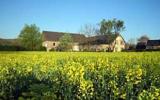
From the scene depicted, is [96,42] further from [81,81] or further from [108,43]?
[81,81]

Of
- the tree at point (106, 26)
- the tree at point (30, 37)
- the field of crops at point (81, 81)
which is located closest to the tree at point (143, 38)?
the tree at point (106, 26)

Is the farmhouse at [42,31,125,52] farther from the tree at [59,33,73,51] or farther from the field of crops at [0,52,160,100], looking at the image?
the field of crops at [0,52,160,100]

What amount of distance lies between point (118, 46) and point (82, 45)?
13441mm

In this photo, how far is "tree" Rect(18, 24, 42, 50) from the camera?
8312cm

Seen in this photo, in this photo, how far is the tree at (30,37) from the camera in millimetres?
83125

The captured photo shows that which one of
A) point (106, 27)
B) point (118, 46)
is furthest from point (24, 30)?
point (118, 46)

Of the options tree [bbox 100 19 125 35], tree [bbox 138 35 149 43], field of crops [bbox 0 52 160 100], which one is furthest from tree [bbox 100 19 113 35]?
field of crops [bbox 0 52 160 100]

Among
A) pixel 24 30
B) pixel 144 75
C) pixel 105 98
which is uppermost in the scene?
pixel 24 30

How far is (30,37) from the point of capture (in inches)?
3287

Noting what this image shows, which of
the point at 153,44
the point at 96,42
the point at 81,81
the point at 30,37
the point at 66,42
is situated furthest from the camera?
the point at 96,42

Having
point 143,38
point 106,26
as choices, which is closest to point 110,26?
point 106,26

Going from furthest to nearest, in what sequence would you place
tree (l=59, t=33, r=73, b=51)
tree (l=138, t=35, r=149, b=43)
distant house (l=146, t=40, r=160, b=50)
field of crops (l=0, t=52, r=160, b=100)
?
tree (l=138, t=35, r=149, b=43) < distant house (l=146, t=40, r=160, b=50) < tree (l=59, t=33, r=73, b=51) < field of crops (l=0, t=52, r=160, b=100)

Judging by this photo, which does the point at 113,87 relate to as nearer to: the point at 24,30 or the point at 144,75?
the point at 144,75

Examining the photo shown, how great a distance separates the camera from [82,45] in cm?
10656
